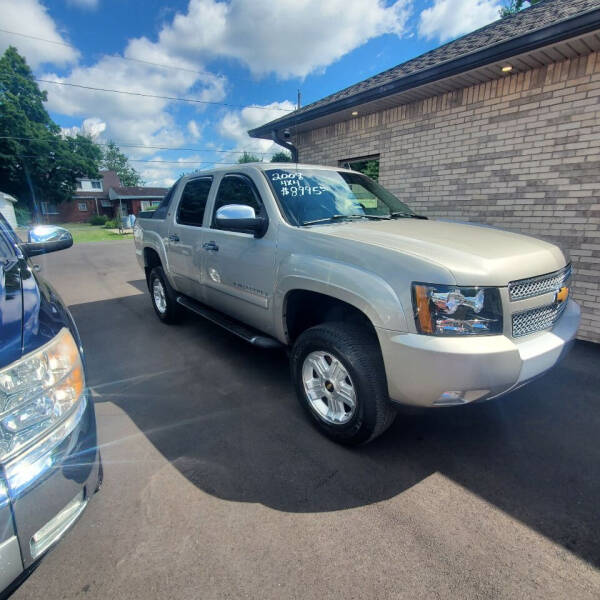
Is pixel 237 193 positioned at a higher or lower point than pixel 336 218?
higher

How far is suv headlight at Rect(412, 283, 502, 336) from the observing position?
191cm

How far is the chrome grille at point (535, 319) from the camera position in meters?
2.08

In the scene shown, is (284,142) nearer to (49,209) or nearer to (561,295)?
(561,295)

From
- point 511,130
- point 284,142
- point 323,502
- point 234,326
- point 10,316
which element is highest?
point 284,142

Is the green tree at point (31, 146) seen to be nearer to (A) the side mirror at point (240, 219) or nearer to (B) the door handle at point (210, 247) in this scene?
(B) the door handle at point (210, 247)

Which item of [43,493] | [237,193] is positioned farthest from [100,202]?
[43,493]

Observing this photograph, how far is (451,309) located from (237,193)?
7.73ft

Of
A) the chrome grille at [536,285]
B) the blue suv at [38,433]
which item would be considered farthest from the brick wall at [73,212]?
the chrome grille at [536,285]

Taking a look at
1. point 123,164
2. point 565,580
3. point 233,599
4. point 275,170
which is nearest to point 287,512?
point 233,599

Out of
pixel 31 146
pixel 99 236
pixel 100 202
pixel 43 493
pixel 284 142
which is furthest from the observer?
pixel 100 202

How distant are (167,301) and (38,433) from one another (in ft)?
12.6

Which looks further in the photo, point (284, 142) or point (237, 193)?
point (284, 142)

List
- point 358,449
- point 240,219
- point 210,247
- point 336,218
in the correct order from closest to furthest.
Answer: point 358,449
point 240,219
point 336,218
point 210,247

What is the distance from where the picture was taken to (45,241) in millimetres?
3010
